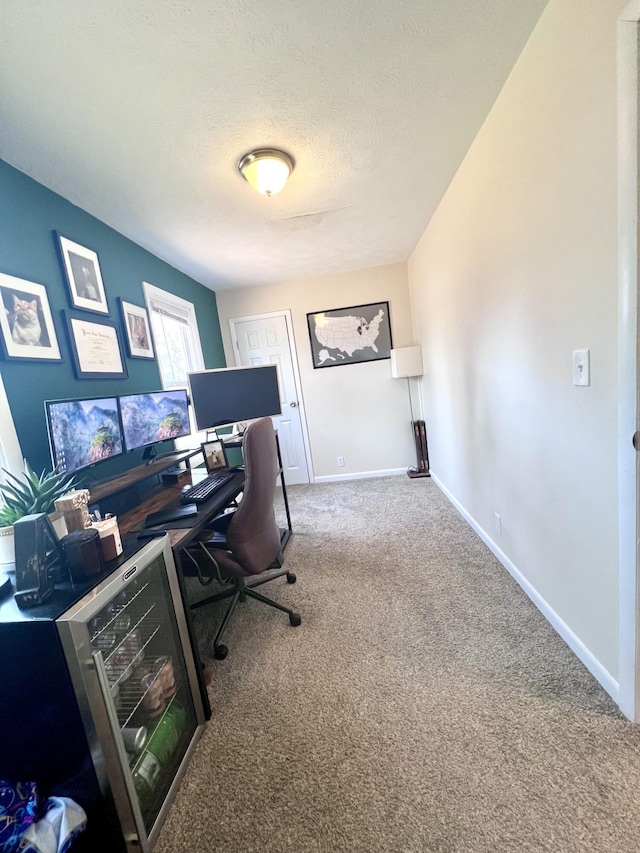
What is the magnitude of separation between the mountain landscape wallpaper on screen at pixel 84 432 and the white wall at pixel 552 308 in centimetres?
207

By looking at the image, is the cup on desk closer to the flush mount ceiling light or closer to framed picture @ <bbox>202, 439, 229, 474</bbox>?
framed picture @ <bbox>202, 439, 229, 474</bbox>

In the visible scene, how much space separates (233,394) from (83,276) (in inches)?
46.9

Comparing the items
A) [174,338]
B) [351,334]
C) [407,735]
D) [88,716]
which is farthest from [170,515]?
[351,334]

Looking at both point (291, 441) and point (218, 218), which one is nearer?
point (218, 218)

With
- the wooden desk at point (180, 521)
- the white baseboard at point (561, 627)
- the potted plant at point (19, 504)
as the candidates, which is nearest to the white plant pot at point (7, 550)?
the potted plant at point (19, 504)

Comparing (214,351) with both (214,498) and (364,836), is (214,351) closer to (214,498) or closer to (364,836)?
(214,498)

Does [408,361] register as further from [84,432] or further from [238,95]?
[84,432]

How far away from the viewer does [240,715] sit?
4.43ft

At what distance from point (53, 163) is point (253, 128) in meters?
0.99

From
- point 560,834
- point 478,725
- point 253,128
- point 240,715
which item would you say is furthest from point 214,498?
point 253,128

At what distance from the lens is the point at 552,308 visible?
1.33m

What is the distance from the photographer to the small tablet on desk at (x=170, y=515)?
1523 millimetres

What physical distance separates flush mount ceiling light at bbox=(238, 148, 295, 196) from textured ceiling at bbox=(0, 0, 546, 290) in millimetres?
42

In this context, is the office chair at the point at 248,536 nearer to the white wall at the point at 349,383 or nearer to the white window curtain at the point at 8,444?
the white window curtain at the point at 8,444
